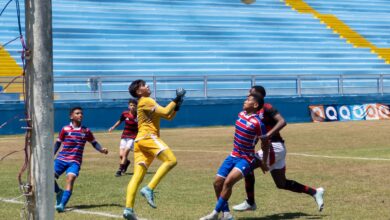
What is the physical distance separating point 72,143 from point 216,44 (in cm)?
3066

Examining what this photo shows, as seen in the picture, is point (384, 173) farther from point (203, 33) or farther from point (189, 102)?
point (203, 33)

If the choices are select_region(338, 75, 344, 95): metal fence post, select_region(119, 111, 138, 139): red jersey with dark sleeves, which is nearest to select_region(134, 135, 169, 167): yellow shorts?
select_region(119, 111, 138, 139): red jersey with dark sleeves

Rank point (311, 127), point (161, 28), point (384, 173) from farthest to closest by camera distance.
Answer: point (161, 28) < point (311, 127) < point (384, 173)

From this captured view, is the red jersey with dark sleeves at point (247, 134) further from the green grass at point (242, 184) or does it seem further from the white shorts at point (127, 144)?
the white shorts at point (127, 144)

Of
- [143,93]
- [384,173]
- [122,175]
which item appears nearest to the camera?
[143,93]

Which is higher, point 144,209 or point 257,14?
point 257,14

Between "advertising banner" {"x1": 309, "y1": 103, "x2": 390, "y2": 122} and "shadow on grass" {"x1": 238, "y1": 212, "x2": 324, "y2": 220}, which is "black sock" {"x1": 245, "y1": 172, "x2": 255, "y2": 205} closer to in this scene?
"shadow on grass" {"x1": 238, "y1": 212, "x2": 324, "y2": 220}

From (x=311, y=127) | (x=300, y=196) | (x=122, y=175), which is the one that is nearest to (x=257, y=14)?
(x=311, y=127)

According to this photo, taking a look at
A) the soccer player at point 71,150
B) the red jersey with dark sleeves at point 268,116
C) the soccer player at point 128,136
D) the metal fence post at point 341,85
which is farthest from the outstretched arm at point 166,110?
the metal fence post at point 341,85

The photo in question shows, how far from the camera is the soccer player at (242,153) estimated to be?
9828mm

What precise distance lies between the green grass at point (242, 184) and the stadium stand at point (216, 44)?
11.0 metres

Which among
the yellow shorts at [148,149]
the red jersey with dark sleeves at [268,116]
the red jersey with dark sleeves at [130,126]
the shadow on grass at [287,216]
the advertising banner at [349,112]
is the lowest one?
the advertising banner at [349,112]

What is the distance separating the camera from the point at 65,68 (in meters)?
36.8

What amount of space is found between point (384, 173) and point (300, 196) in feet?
10.2
